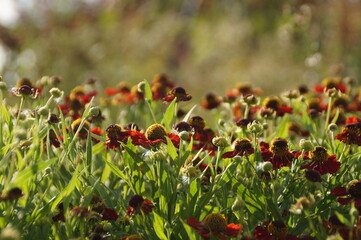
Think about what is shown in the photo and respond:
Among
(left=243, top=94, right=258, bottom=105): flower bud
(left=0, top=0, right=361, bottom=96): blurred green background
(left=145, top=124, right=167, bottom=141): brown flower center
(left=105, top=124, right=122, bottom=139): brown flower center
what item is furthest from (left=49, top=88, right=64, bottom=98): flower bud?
(left=0, top=0, right=361, bottom=96): blurred green background

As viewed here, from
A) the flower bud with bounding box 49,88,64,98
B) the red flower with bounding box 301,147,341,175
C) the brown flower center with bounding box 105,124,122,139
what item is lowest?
the red flower with bounding box 301,147,341,175

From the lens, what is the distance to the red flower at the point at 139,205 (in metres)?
1.22

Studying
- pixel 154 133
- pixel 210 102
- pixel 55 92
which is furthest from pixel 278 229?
pixel 210 102

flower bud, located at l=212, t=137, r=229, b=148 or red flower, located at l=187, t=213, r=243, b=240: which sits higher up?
flower bud, located at l=212, t=137, r=229, b=148

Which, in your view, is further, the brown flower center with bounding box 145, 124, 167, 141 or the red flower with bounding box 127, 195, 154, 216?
the brown flower center with bounding box 145, 124, 167, 141

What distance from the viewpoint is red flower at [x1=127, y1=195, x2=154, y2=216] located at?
1223 millimetres

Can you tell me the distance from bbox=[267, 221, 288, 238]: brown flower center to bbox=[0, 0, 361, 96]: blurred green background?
15.3 feet

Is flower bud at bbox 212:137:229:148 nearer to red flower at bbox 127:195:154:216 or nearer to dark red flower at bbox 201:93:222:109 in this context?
red flower at bbox 127:195:154:216

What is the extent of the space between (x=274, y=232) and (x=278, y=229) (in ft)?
0.04

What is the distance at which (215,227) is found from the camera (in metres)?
1.17

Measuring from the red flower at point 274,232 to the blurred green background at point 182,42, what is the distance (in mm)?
4638

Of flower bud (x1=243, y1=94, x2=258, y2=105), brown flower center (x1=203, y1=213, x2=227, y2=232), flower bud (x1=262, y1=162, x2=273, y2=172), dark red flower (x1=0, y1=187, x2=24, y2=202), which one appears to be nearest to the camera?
dark red flower (x1=0, y1=187, x2=24, y2=202)

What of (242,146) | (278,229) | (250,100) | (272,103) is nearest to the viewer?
(278,229)

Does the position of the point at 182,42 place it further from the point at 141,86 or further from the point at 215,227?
the point at 215,227
